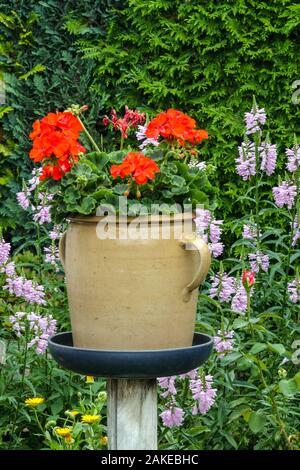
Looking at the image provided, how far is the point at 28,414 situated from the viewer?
356 cm

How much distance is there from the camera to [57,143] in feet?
8.35

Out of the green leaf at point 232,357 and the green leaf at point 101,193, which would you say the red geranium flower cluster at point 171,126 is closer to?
the green leaf at point 101,193

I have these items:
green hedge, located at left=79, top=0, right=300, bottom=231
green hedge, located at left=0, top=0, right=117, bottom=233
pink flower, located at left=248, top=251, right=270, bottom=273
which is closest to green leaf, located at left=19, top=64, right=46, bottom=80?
green hedge, located at left=0, top=0, right=117, bottom=233

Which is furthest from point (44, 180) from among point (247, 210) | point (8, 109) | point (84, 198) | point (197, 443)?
point (8, 109)

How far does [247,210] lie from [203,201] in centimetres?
241

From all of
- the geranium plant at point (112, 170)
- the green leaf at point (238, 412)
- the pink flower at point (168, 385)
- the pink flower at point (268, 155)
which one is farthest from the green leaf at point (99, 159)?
the pink flower at point (268, 155)

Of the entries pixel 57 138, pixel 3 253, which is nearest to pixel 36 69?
pixel 3 253

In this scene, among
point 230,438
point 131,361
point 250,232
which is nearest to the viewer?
point 131,361

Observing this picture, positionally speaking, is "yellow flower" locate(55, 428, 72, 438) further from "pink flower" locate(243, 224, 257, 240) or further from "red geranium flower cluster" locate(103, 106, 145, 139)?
"pink flower" locate(243, 224, 257, 240)

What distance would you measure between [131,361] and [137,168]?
0.52 m

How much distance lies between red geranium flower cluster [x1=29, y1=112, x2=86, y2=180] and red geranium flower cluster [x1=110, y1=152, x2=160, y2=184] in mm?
151

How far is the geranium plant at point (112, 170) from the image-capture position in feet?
8.35

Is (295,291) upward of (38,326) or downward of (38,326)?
upward

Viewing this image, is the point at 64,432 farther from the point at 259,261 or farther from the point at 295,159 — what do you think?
the point at 295,159
